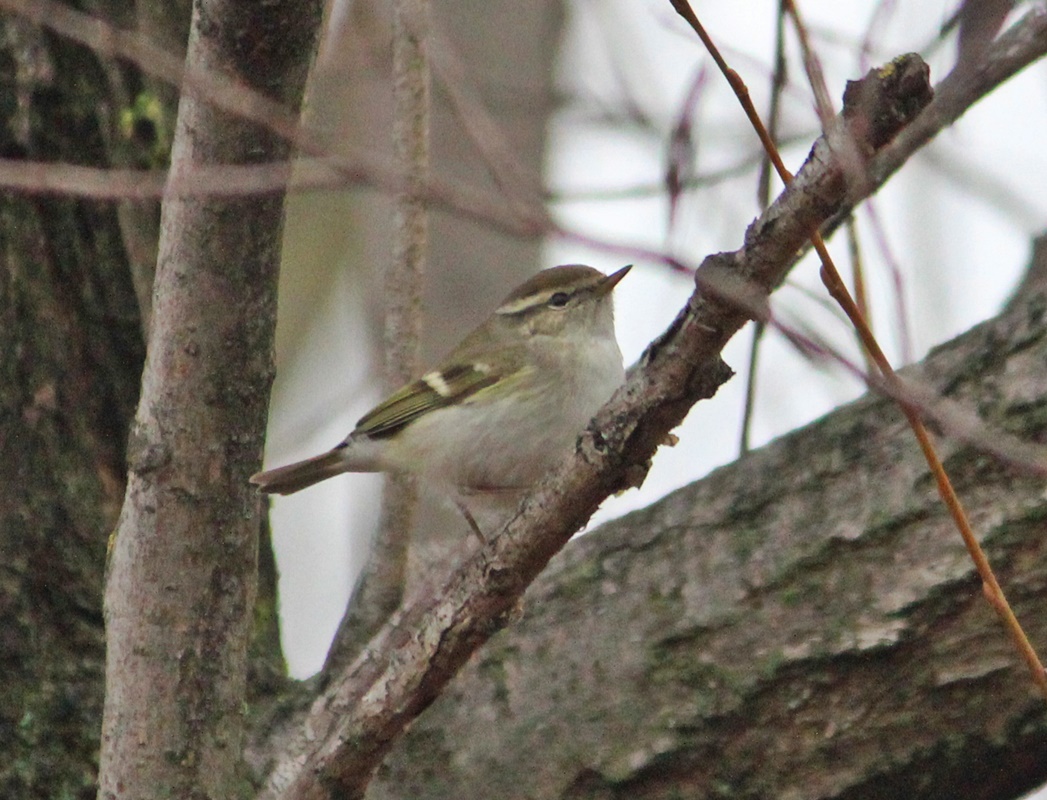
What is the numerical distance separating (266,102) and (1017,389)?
1.61m

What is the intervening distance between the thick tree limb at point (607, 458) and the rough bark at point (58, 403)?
0.54 metres

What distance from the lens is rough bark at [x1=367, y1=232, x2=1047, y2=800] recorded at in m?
2.66

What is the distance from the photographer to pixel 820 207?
177cm

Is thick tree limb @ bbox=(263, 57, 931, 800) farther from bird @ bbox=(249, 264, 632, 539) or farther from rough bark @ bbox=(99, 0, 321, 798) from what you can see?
bird @ bbox=(249, 264, 632, 539)

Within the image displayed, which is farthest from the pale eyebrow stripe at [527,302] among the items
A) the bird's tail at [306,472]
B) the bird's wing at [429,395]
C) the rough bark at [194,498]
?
the rough bark at [194,498]

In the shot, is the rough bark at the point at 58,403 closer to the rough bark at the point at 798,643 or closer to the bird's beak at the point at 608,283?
the rough bark at the point at 798,643

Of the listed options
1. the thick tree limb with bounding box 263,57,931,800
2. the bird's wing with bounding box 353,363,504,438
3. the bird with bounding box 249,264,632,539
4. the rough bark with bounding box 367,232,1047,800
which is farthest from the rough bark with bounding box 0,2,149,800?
the bird's wing with bounding box 353,363,504,438

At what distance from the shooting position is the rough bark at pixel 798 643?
2.66 metres

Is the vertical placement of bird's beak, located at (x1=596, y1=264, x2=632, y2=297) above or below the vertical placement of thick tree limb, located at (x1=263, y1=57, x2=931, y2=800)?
above

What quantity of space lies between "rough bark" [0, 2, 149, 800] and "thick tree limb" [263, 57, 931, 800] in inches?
21.2

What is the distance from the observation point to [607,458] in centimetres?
213

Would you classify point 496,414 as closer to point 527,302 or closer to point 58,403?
point 527,302

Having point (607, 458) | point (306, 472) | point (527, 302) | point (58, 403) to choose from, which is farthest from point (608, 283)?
point (607, 458)

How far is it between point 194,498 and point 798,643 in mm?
1200
